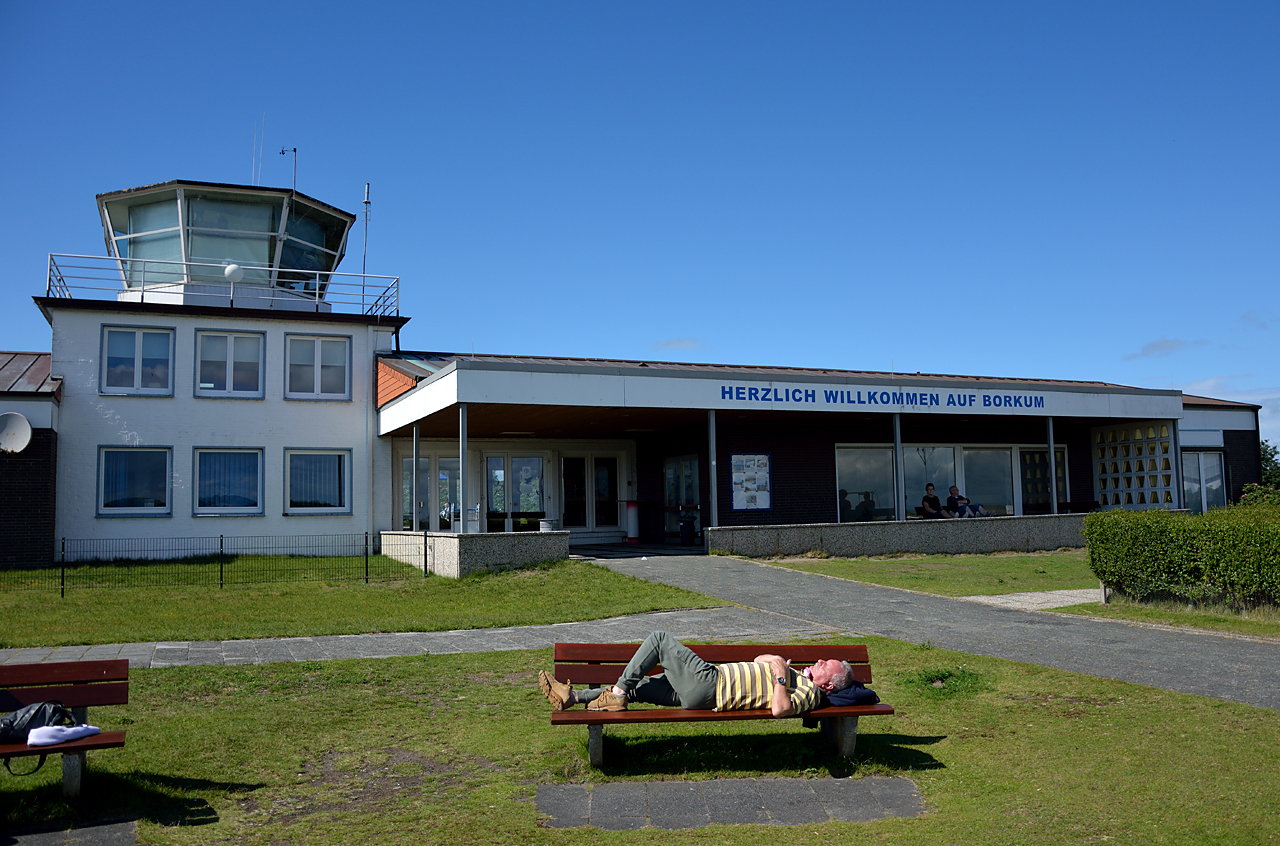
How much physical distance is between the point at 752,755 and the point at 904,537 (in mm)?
15624

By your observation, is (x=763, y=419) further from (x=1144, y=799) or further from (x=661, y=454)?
(x=1144, y=799)

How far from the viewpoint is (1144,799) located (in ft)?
16.5

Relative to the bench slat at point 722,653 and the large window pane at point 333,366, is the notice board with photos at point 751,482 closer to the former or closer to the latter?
the large window pane at point 333,366

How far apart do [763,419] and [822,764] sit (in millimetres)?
17192

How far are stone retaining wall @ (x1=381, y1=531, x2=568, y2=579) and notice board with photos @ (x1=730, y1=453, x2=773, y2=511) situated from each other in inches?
252

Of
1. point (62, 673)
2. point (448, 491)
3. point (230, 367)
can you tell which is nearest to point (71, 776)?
point (62, 673)

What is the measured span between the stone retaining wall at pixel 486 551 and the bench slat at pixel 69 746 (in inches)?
443

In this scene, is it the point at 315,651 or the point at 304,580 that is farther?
the point at 304,580

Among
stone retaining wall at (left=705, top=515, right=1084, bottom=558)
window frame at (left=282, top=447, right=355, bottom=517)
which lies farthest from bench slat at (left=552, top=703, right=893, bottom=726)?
window frame at (left=282, top=447, right=355, bottom=517)

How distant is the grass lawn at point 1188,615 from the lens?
10.5 m

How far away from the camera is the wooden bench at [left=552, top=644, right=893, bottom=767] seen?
565 centimetres

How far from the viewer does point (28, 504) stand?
64.7 ft

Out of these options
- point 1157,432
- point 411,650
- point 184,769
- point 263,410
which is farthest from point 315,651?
point 1157,432

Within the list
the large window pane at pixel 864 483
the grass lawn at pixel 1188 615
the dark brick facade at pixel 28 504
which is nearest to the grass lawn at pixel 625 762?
the grass lawn at pixel 1188 615
